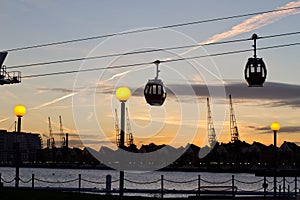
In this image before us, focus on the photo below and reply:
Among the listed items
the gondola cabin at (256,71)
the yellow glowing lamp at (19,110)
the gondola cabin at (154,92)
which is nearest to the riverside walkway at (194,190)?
the yellow glowing lamp at (19,110)

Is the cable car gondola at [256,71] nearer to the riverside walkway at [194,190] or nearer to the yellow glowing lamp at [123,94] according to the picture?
the yellow glowing lamp at [123,94]

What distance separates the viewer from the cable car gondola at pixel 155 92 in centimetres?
3256

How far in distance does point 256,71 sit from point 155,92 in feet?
25.8

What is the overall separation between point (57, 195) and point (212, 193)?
11305 millimetres

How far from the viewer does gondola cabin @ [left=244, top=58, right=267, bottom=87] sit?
2600 centimetres

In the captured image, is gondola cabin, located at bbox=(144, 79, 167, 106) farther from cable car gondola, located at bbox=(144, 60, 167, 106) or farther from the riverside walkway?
the riverside walkway

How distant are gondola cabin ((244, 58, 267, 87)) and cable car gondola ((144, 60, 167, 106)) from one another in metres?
7.41

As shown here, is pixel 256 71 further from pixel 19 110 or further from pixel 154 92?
pixel 19 110

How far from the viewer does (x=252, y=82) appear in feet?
86.0

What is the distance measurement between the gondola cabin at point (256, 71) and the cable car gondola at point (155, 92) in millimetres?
7410

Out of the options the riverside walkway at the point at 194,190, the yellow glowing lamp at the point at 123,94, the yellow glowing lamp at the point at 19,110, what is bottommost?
the riverside walkway at the point at 194,190

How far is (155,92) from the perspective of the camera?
3259 cm

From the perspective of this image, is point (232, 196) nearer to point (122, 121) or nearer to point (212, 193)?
point (212, 193)

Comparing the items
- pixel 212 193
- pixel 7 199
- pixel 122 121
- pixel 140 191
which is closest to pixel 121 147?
pixel 122 121
